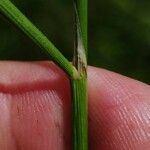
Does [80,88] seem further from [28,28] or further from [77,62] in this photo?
[28,28]

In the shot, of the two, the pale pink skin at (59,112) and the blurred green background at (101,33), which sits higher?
the blurred green background at (101,33)

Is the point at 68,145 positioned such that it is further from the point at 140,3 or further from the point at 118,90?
the point at 140,3

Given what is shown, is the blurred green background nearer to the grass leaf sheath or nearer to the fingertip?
the fingertip

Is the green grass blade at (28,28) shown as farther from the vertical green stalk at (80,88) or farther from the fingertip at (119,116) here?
the fingertip at (119,116)

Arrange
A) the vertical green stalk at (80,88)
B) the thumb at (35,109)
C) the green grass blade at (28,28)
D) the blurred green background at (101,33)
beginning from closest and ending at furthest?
the green grass blade at (28,28), the vertical green stalk at (80,88), the thumb at (35,109), the blurred green background at (101,33)

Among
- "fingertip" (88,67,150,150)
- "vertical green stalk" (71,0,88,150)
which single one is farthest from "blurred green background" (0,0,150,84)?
"vertical green stalk" (71,0,88,150)

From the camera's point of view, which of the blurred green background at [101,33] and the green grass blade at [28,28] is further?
the blurred green background at [101,33]

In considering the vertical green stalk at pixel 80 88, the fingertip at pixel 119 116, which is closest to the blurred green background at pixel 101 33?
the fingertip at pixel 119 116
